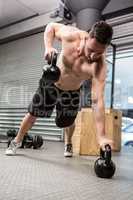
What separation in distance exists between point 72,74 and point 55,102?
1.11 feet

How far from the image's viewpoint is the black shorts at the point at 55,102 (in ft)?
7.89

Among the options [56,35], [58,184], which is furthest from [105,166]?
[56,35]

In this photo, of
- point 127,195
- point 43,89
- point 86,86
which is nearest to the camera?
point 127,195

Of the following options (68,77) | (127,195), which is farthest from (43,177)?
(68,77)

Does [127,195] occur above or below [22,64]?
below

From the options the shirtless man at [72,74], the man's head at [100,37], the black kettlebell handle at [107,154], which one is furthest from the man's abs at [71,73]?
the black kettlebell handle at [107,154]

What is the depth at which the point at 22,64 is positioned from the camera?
5.85 meters

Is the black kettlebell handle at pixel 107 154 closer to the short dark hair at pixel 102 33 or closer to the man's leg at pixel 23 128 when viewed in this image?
the short dark hair at pixel 102 33

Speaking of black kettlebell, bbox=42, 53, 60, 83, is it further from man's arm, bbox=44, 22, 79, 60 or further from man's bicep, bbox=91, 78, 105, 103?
man's bicep, bbox=91, 78, 105, 103

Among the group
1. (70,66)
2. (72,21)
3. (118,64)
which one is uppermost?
(72,21)

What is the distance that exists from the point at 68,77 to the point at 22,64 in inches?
146

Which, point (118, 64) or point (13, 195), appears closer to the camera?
point (13, 195)

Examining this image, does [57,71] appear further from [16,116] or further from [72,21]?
[16,116]

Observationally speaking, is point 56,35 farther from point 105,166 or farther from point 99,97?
point 105,166
